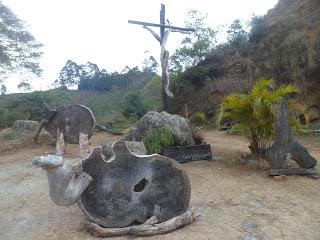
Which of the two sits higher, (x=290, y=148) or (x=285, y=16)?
(x=285, y=16)

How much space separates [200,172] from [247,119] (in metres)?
1.50

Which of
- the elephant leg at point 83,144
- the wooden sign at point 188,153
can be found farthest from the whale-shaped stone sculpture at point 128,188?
the elephant leg at point 83,144

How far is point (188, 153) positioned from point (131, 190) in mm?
3524

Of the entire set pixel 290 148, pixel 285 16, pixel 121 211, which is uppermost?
pixel 285 16

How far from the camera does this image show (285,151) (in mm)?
7098

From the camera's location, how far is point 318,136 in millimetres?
11727

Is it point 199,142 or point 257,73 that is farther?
→ point 257,73

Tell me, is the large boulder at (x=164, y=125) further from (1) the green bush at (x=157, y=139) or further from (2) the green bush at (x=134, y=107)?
(2) the green bush at (x=134, y=107)

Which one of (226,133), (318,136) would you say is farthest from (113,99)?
(318,136)

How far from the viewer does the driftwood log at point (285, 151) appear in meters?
7.07

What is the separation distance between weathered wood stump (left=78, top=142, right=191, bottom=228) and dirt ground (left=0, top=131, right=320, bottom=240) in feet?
0.94

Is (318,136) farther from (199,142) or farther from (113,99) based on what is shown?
(113,99)

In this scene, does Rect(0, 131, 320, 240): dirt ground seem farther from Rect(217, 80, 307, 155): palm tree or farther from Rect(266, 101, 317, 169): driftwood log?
Rect(217, 80, 307, 155): palm tree

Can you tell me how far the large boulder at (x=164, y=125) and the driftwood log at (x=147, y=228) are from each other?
3.71m
